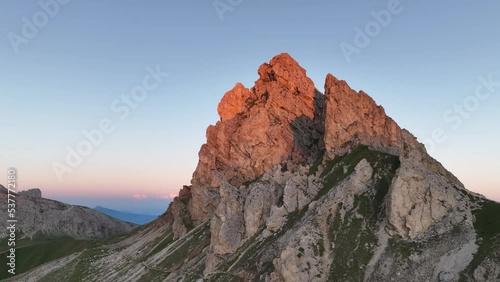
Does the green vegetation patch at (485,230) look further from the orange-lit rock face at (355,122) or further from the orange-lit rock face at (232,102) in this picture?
the orange-lit rock face at (232,102)

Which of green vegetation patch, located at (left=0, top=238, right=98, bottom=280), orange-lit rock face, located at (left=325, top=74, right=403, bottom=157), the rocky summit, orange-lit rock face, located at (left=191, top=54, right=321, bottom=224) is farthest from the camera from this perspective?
green vegetation patch, located at (left=0, top=238, right=98, bottom=280)

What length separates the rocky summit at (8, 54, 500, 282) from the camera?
60719 mm

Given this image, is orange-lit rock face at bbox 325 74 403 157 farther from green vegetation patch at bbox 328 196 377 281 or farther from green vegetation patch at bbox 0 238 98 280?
green vegetation patch at bbox 0 238 98 280

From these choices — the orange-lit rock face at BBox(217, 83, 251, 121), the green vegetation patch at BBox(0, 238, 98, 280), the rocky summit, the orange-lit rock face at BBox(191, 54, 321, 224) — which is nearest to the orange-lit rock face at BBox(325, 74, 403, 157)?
the rocky summit

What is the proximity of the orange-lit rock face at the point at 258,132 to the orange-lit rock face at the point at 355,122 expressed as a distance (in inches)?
656

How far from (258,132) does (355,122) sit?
98.7 ft

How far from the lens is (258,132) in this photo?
394 ft

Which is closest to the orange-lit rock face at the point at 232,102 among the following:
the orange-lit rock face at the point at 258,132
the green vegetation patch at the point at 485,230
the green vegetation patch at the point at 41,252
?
the orange-lit rock face at the point at 258,132

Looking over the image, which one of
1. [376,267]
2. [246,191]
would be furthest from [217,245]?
[376,267]

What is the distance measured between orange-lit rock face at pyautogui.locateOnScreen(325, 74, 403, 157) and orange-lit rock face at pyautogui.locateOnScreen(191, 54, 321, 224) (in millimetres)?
16672

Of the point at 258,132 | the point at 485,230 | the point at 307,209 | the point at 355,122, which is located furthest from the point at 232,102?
the point at 485,230

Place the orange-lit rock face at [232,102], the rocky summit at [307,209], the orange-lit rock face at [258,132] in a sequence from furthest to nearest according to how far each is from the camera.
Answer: the orange-lit rock face at [232,102], the orange-lit rock face at [258,132], the rocky summit at [307,209]

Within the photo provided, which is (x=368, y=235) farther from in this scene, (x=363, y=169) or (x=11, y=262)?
(x=11, y=262)

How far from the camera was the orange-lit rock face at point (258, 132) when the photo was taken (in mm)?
118875
